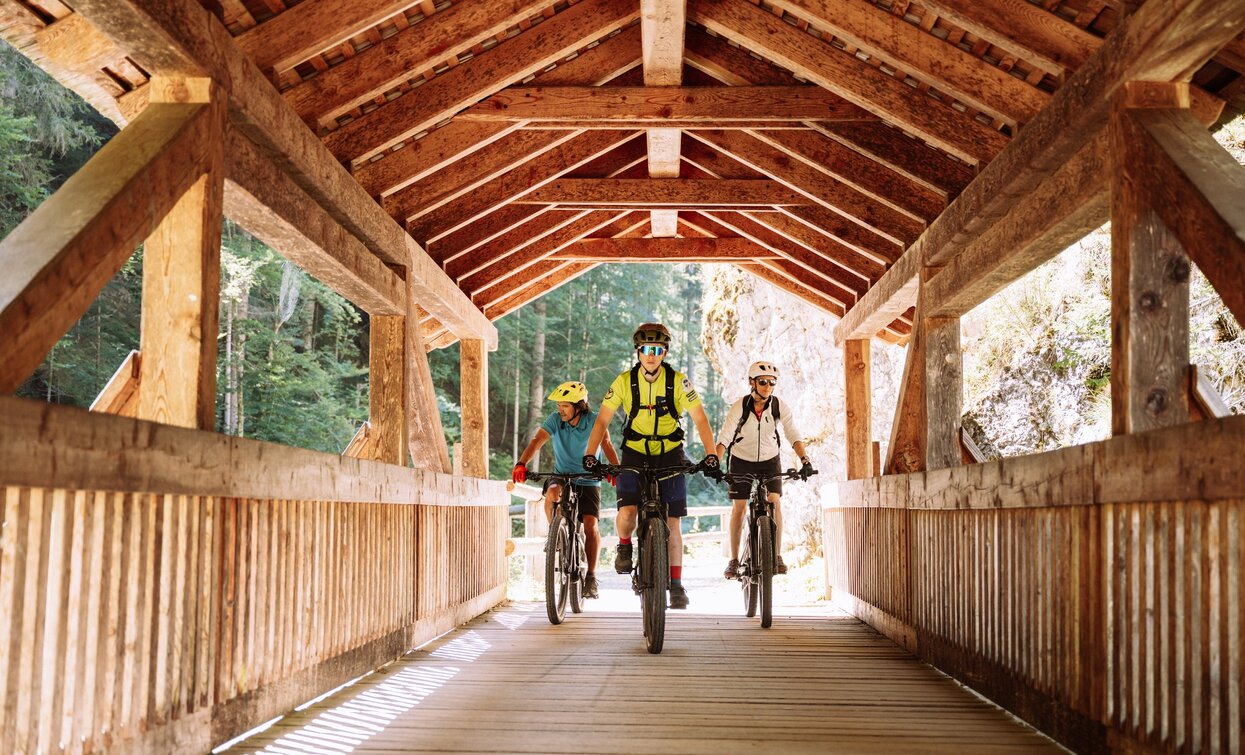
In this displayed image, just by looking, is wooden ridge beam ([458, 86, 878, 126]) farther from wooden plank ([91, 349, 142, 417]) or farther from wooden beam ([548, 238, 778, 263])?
wooden beam ([548, 238, 778, 263])

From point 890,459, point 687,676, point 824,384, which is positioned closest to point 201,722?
point 687,676

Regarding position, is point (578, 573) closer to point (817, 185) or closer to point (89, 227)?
point (817, 185)

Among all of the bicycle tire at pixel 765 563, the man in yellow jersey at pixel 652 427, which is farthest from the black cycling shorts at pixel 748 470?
the man in yellow jersey at pixel 652 427

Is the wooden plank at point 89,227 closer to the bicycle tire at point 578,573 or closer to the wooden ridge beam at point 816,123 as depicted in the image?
the wooden ridge beam at point 816,123

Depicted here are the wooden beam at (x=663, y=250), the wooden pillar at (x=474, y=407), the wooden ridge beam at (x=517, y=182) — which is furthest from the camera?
the wooden beam at (x=663, y=250)

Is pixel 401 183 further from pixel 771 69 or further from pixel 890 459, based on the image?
pixel 890 459

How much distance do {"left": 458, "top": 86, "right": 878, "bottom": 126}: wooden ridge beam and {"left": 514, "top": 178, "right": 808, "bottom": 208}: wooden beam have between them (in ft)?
6.72

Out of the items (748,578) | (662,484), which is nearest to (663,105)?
(662,484)

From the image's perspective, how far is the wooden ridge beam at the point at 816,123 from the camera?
7.18 meters

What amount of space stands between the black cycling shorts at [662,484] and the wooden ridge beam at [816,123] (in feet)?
7.56

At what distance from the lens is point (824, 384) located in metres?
18.2

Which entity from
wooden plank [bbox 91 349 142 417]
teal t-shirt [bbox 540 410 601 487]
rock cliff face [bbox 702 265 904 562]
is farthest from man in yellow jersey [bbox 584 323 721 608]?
rock cliff face [bbox 702 265 904 562]

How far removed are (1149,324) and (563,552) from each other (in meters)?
4.88

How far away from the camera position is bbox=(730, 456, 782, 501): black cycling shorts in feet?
26.6
